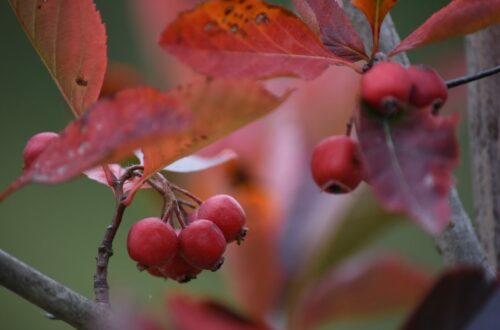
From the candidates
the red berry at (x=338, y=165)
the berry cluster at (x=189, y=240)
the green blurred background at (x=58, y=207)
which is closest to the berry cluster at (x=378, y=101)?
the red berry at (x=338, y=165)

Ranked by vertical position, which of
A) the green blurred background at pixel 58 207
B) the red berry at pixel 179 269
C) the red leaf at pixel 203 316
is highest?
the red leaf at pixel 203 316

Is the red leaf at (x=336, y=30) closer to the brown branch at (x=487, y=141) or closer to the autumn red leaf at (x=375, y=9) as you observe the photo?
the autumn red leaf at (x=375, y=9)

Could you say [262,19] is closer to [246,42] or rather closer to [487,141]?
[246,42]

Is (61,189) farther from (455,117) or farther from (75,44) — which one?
(455,117)

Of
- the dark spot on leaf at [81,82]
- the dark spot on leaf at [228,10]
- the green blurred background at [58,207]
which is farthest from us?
the green blurred background at [58,207]

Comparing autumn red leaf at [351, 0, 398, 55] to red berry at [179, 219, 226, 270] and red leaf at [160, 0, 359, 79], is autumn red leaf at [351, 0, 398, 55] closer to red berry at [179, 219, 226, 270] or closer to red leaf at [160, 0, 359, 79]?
red leaf at [160, 0, 359, 79]

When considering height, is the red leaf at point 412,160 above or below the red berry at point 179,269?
above

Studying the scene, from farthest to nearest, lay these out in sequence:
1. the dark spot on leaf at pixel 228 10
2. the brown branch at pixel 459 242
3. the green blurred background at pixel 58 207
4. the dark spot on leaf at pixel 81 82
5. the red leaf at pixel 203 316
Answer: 1. the green blurred background at pixel 58 207
2. the brown branch at pixel 459 242
3. the dark spot on leaf at pixel 81 82
4. the dark spot on leaf at pixel 228 10
5. the red leaf at pixel 203 316

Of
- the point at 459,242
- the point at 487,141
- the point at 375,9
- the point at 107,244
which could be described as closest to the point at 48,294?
the point at 107,244
